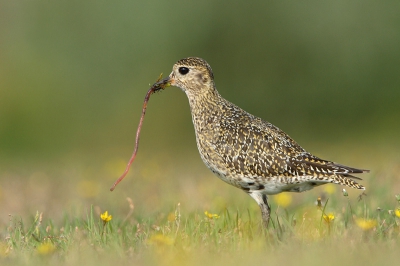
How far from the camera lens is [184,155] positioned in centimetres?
1875

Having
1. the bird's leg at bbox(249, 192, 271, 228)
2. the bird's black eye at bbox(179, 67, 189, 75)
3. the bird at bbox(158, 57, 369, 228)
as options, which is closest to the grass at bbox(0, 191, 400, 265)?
the bird's leg at bbox(249, 192, 271, 228)

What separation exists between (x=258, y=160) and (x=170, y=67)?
12198 millimetres

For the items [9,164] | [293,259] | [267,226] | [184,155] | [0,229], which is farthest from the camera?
[184,155]

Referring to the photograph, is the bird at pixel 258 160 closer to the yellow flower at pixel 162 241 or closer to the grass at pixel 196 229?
the grass at pixel 196 229

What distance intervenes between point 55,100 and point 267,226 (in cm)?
1439

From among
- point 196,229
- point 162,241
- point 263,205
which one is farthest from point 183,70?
point 162,241

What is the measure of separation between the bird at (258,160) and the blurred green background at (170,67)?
32.5ft

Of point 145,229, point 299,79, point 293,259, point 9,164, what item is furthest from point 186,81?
point 299,79

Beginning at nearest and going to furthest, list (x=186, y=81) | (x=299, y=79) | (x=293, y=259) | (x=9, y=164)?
(x=293, y=259), (x=186, y=81), (x=9, y=164), (x=299, y=79)

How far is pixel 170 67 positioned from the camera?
20234 mm

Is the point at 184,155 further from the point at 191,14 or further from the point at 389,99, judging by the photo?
the point at 389,99

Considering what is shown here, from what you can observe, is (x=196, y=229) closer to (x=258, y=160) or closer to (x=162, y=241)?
(x=162, y=241)

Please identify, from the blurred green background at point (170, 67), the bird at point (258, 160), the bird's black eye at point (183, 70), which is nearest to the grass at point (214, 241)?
the bird at point (258, 160)

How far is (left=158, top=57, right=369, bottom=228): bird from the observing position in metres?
8.10
